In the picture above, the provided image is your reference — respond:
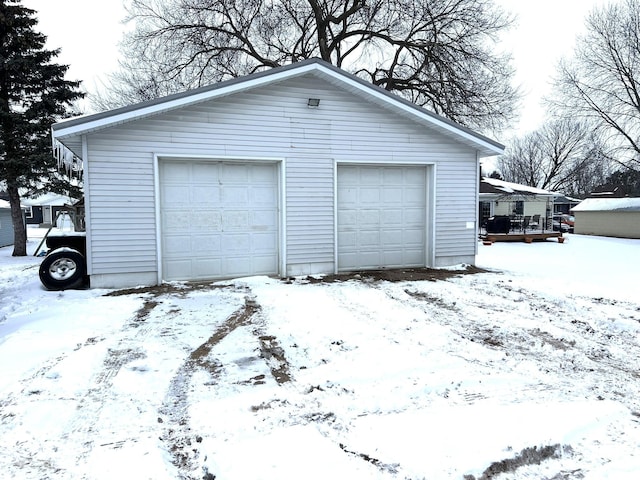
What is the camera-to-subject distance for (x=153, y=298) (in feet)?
20.8

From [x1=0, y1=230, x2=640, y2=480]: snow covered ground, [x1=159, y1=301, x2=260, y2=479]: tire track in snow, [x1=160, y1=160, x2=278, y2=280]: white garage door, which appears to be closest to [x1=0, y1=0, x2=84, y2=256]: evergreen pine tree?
[x1=160, y1=160, x2=278, y2=280]: white garage door

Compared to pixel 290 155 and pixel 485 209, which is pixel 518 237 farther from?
pixel 290 155

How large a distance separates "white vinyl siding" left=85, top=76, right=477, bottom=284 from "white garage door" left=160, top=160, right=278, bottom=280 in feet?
1.02

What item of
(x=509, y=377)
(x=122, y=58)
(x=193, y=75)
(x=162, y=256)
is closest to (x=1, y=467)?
(x=509, y=377)

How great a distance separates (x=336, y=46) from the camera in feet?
59.2

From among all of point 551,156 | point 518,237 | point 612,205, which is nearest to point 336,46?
point 518,237

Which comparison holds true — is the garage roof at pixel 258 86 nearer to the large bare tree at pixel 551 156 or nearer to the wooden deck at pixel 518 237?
the wooden deck at pixel 518 237

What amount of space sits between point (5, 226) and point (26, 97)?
9370 millimetres

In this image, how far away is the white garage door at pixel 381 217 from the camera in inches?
333

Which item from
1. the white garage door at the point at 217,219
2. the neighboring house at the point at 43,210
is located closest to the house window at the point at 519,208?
the white garage door at the point at 217,219

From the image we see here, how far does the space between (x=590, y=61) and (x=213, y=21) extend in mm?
19333

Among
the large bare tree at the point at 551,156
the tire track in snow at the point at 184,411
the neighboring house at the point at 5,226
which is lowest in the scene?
the tire track in snow at the point at 184,411

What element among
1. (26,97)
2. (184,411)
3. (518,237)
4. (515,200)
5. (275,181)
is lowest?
(184,411)

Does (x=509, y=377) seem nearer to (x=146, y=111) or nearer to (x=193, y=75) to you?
(x=146, y=111)
